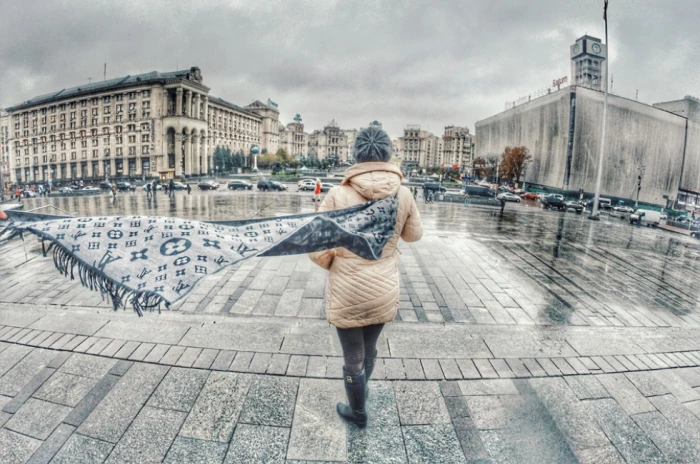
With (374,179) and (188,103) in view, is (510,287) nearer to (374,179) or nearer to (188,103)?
(374,179)

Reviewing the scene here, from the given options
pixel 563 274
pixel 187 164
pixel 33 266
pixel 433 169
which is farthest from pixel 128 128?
pixel 563 274

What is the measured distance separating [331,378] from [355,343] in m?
1.25

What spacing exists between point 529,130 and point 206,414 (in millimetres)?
77829

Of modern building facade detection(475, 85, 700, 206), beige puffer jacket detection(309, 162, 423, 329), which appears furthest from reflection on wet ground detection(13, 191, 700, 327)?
modern building facade detection(475, 85, 700, 206)

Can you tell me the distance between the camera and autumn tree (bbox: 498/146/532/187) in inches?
2657

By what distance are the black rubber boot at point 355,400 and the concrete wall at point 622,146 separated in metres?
66.0

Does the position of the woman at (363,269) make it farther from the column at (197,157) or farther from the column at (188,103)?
the column at (197,157)

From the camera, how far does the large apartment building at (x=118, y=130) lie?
275 feet

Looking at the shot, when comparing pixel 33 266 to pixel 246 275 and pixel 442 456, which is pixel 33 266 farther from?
pixel 442 456

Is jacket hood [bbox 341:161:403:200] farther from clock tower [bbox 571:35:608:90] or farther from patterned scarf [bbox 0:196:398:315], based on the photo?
clock tower [bbox 571:35:608:90]

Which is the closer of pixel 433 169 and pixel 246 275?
pixel 246 275

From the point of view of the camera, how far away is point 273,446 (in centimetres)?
279

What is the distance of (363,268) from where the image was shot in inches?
101

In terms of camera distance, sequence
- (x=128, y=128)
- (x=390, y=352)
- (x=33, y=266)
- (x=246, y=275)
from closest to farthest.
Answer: (x=390, y=352) → (x=246, y=275) → (x=33, y=266) → (x=128, y=128)
